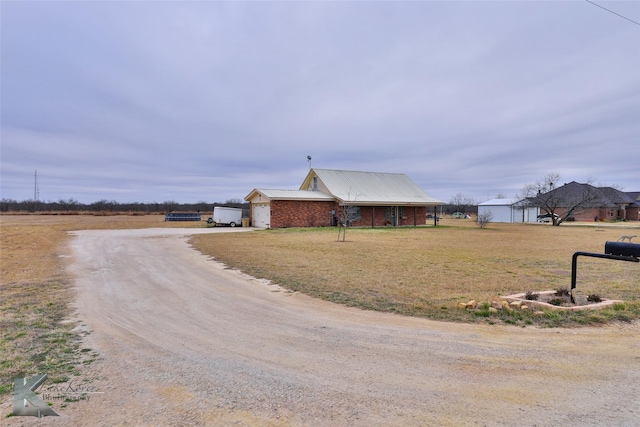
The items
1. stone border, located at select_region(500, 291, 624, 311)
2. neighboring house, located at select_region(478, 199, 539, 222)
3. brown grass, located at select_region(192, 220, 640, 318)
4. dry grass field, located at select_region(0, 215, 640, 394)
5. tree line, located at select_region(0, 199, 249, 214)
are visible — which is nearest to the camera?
dry grass field, located at select_region(0, 215, 640, 394)

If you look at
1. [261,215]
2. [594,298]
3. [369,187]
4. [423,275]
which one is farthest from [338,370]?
[369,187]

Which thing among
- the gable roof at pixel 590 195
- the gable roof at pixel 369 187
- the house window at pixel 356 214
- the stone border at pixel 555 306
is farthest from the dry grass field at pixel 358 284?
the gable roof at pixel 590 195

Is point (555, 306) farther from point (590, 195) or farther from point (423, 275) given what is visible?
point (590, 195)

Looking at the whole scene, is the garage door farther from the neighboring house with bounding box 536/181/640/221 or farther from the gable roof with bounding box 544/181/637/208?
the neighboring house with bounding box 536/181/640/221

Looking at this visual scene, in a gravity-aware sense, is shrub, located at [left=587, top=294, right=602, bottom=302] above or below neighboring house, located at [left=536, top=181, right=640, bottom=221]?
below

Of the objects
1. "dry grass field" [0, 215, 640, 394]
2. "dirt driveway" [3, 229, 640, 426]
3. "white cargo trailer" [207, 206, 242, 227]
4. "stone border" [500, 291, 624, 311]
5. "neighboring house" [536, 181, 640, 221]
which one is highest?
"neighboring house" [536, 181, 640, 221]

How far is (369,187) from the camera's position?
1378 inches

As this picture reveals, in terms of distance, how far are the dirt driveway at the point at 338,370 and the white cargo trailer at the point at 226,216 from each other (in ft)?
90.1

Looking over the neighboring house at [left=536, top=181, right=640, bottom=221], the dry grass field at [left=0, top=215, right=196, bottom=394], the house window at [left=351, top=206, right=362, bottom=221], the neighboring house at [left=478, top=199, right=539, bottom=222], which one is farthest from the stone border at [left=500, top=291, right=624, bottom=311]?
the neighboring house at [left=478, top=199, right=539, bottom=222]

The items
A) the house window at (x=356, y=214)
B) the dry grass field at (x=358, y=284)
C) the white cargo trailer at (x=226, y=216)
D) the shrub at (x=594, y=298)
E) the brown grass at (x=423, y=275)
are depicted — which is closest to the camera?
the dry grass field at (x=358, y=284)

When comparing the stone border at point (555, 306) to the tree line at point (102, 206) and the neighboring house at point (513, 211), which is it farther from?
the tree line at point (102, 206)

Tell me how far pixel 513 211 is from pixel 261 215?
36.6m

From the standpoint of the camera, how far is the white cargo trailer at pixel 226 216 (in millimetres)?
32812

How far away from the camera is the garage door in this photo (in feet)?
96.4
